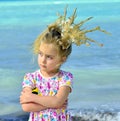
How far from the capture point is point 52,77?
126 inches

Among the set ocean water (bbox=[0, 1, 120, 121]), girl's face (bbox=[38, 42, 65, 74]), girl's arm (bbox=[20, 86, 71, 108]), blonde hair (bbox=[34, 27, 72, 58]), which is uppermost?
ocean water (bbox=[0, 1, 120, 121])

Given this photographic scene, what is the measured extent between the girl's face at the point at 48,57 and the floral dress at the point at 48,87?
0.23ft

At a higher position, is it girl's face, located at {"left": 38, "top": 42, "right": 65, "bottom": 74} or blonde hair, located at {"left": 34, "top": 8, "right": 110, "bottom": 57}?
blonde hair, located at {"left": 34, "top": 8, "right": 110, "bottom": 57}

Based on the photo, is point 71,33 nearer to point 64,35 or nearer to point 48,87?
point 64,35

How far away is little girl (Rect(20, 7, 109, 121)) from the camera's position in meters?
3.11

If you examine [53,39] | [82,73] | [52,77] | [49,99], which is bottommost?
[49,99]

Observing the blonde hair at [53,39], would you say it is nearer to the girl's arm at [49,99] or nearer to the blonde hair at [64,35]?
the blonde hair at [64,35]

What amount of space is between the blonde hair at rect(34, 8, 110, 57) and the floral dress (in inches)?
5.7

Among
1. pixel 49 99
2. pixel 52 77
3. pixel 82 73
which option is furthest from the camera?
pixel 82 73

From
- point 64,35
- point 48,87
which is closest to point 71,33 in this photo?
point 64,35

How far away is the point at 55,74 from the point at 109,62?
464 cm

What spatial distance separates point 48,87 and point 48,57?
173 millimetres

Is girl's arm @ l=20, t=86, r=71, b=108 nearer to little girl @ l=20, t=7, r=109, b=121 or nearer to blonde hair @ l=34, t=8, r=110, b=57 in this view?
little girl @ l=20, t=7, r=109, b=121

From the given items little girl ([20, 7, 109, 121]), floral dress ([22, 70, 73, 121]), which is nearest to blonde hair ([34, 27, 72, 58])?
little girl ([20, 7, 109, 121])
